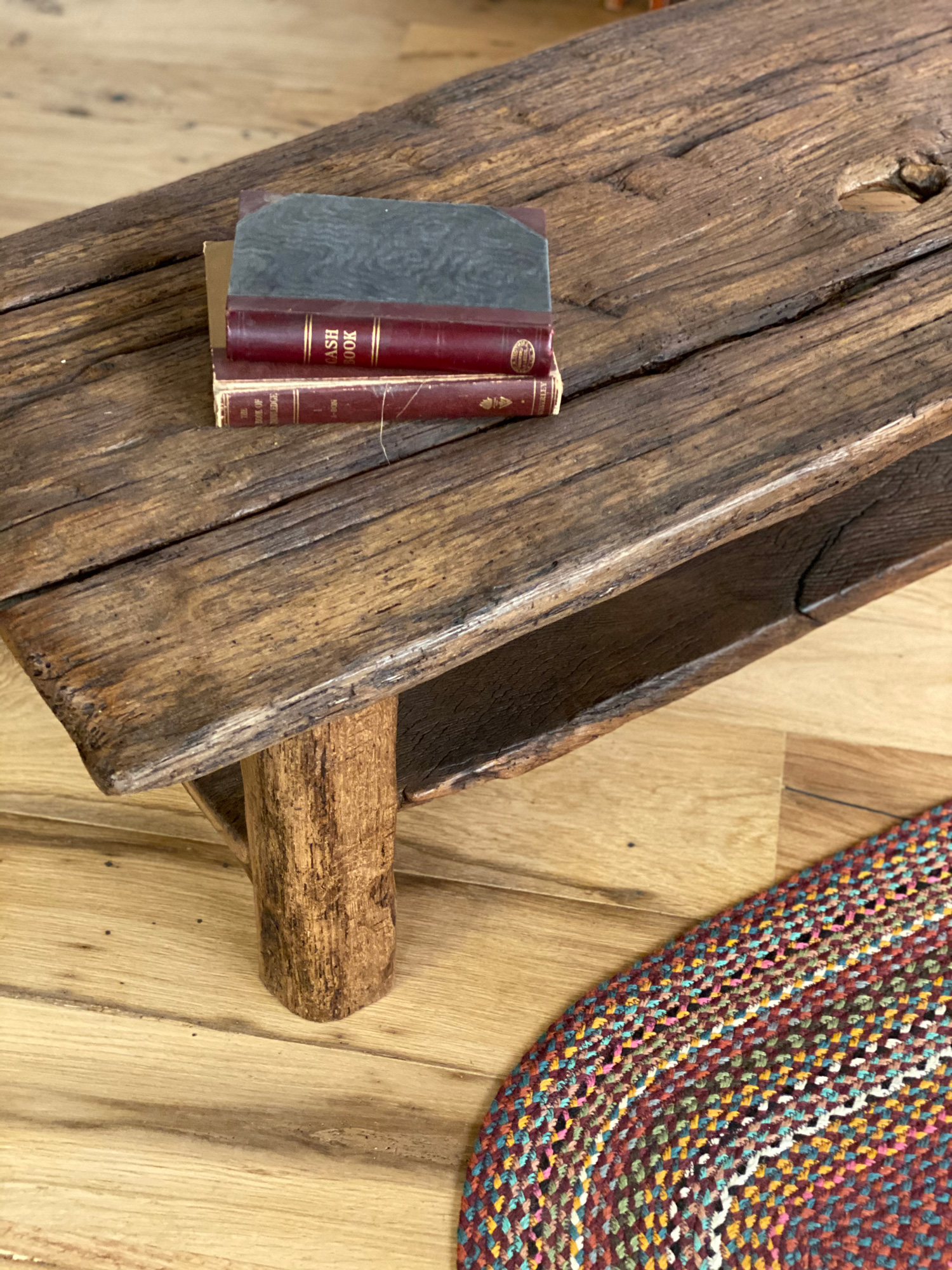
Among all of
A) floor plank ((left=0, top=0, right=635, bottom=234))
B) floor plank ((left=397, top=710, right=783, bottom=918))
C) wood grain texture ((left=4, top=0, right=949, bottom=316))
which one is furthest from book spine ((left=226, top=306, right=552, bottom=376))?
floor plank ((left=0, top=0, right=635, bottom=234))

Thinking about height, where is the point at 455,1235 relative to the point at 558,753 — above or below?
below

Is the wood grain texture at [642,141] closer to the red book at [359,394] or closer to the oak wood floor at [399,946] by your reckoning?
the red book at [359,394]

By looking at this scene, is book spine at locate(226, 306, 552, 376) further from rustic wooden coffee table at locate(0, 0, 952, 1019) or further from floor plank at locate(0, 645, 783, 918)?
floor plank at locate(0, 645, 783, 918)

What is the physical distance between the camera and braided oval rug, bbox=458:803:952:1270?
90 centimetres

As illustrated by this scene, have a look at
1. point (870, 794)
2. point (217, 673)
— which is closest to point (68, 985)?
point (217, 673)

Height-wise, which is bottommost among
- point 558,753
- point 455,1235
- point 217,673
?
point 455,1235

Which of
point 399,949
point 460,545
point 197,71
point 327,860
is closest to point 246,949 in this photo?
point 399,949

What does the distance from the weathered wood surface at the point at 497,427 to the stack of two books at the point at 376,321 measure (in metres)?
A: 0.03

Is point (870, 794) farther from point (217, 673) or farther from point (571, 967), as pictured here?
point (217, 673)

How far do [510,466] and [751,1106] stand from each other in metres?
0.53

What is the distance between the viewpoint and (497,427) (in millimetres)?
836

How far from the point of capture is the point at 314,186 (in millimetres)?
999

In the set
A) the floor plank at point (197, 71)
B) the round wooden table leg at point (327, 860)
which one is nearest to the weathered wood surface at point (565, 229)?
the round wooden table leg at point (327, 860)

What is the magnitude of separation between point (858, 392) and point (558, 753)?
0.35 metres
